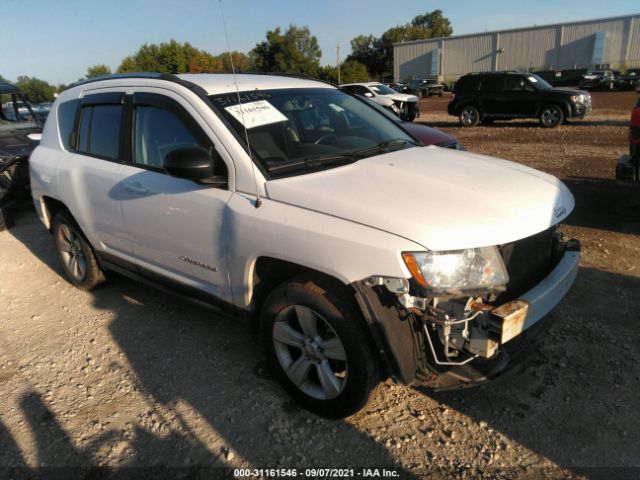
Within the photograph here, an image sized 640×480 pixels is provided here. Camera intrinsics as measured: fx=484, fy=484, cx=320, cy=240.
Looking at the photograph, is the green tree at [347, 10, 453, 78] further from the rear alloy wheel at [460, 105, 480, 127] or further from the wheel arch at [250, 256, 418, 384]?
the wheel arch at [250, 256, 418, 384]

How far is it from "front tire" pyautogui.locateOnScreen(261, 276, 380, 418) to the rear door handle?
4.21 feet

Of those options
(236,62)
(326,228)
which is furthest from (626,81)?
(326,228)

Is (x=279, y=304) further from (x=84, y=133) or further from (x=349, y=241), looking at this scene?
(x=84, y=133)

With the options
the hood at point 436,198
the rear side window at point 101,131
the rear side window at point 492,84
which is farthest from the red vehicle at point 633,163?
the rear side window at point 492,84

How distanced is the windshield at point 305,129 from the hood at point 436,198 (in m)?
0.17

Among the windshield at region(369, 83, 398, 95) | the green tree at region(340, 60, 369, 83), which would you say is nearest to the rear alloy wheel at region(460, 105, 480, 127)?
the windshield at region(369, 83, 398, 95)

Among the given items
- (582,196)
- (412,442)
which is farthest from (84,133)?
(582,196)

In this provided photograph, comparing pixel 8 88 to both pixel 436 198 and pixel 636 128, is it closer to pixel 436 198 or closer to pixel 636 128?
pixel 436 198

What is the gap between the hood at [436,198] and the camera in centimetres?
224

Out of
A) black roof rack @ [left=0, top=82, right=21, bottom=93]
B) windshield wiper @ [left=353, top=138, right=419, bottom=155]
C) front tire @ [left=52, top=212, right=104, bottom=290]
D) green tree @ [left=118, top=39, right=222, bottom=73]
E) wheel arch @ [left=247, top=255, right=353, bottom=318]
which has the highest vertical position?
green tree @ [left=118, top=39, right=222, bottom=73]

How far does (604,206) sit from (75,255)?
252 inches

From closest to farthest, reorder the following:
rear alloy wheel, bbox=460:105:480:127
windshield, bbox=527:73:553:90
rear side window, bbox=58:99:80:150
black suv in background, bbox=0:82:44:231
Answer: rear side window, bbox=58:99:80:150 < black suv in background, bbox=0:82:44:231 < windshield, bbox=527:73:553:90 < rear alloy wheel, bbox=460:105:480:127

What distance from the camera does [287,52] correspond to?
65.9m

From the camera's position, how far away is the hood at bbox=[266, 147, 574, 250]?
7.36 ft
